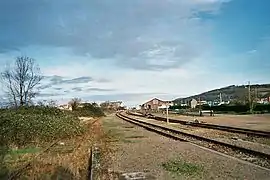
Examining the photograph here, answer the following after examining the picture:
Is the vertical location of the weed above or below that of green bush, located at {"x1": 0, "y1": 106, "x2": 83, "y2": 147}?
below

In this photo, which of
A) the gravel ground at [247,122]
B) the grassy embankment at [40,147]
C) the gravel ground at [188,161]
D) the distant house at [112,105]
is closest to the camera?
the gravel ground at [188,161]

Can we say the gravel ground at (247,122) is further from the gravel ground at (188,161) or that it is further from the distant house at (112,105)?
the distant house at (112,105)

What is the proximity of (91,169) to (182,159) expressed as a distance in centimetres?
402

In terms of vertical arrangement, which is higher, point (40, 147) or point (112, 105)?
point (112, 105)

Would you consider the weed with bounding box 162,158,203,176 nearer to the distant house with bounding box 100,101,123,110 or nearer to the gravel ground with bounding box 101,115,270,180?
the gravel ground with bounding box 101,115,270,180

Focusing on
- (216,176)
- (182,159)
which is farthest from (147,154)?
(216,176)

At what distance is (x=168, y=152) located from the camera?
1803cm

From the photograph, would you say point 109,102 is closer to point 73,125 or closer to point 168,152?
point 73,125

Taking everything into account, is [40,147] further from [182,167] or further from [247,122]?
[247,122]

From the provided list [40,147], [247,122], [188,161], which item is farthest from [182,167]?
[247,122]

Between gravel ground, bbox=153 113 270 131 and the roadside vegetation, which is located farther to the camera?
gravel ground, bbox=153 113 270 131

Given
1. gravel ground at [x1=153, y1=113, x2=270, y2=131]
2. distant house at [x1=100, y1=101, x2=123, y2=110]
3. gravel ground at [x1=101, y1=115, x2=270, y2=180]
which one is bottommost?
gravel ground at [x1=101, y1=115, x2=270, y2=180]

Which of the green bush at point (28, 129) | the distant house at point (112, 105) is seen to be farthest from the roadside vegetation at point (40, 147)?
the distant house at point (112, 105)

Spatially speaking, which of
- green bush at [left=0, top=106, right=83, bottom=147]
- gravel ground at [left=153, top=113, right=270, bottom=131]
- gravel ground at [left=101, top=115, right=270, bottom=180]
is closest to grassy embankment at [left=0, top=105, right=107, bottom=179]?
green bush at [left=0, top=106, right=83, bottom=147]
